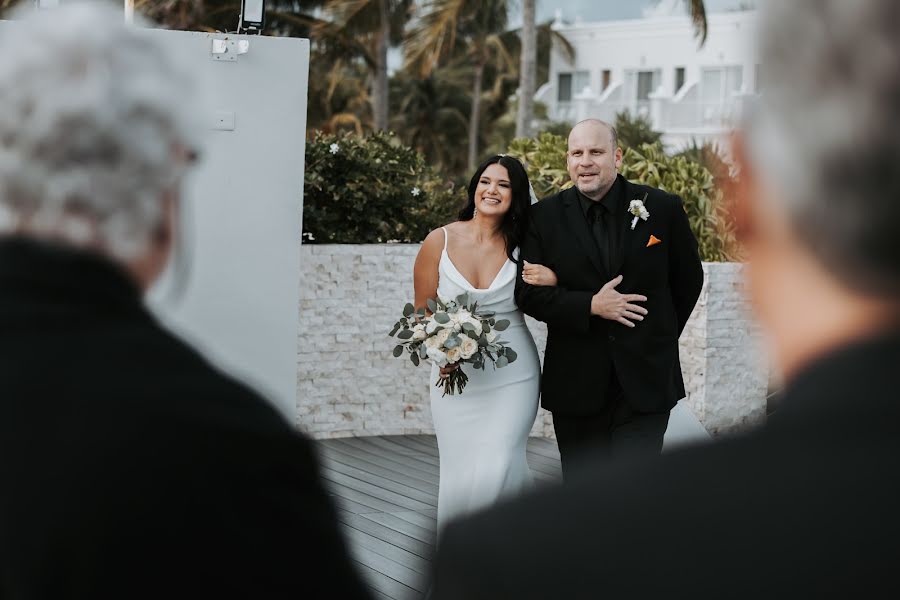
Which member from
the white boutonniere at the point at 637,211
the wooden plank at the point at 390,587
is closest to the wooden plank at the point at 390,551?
the wooden plank at the point at 390,587

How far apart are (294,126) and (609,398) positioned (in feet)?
7.62

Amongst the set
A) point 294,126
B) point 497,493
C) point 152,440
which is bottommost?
point 497,493

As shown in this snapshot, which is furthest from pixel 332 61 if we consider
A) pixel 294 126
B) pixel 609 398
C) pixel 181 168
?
pixel 181 168

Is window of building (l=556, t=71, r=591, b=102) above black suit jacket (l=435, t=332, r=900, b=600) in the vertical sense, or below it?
above

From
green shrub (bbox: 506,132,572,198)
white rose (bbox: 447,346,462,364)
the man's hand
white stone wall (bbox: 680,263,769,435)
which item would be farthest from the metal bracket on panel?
white stone wall (bbox: 680,263,769,435)

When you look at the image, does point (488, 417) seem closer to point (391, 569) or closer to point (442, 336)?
point (442, 336)

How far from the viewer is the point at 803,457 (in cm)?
97

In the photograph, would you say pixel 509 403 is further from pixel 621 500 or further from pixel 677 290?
pixel 621 500

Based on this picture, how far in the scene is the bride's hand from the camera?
5.50 metres

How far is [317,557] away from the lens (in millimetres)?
1426

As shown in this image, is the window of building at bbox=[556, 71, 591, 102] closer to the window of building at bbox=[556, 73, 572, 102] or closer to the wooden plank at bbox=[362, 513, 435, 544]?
the window of building at bbox=[556, 73, 572, 102]

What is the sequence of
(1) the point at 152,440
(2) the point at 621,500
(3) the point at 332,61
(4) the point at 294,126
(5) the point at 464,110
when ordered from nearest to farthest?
1. (2) the point at 621,500
2. (1) the point at 152,440
3. (4) the point at 294,126
4. (3) the point at 332,61
5. (5) the point at 464,110

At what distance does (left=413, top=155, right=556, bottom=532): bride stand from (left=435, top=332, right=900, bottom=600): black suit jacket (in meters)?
4.51

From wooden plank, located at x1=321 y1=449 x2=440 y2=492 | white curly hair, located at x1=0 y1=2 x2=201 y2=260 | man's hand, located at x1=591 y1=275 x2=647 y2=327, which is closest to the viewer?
white curly hair, located at x1=0 y1=2 x2=201 y2=260
